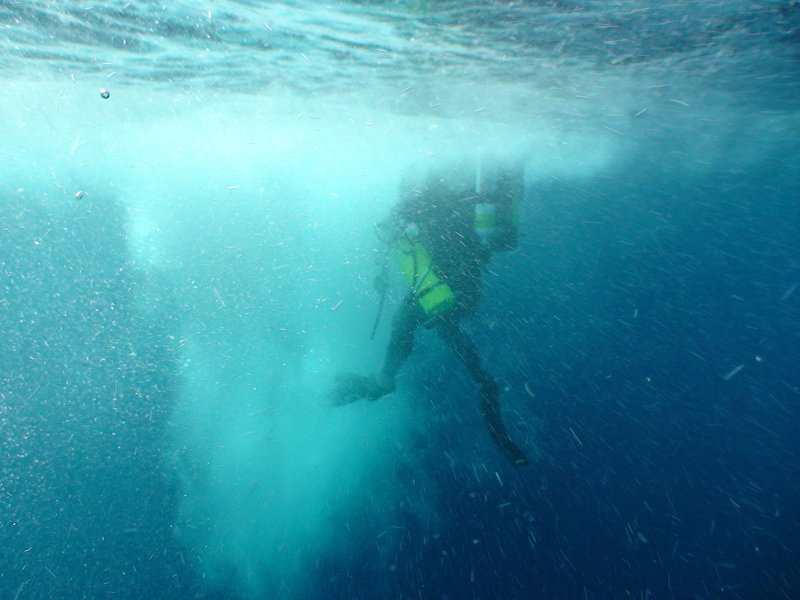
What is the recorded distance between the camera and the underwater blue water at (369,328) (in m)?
8.66

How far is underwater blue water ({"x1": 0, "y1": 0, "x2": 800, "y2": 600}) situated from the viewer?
866cm

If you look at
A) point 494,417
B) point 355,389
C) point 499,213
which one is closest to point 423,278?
point 499,213

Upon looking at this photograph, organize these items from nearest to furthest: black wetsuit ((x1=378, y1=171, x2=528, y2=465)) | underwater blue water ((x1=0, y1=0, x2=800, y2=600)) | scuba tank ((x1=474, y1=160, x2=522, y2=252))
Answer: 1. scuba tank ((x1=474, y1=160, x2=522, y2=252))
2. black wetsuit ((x1=378, y1=171, x2=528, y2=465))
3. underwater blue water ((x1=0, y1=0, x2=800, y2=600))

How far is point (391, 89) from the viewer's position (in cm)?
1149

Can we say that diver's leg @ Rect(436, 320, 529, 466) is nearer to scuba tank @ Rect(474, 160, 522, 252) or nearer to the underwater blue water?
scuba tank @ Rect(474, 160, 522, 252)

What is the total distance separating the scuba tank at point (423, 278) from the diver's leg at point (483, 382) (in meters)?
0.47

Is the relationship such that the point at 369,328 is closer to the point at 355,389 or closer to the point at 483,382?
the point at 355,389

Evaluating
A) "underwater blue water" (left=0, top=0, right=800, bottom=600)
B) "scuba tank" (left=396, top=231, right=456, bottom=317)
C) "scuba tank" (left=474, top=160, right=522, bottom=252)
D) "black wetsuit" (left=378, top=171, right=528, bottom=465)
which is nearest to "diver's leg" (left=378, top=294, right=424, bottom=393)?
"black wetsuit" (left=378, top=171, right=528, bottom=465)

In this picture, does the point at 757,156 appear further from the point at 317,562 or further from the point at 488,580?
the point at 317,562

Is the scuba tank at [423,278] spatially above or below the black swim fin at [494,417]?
above

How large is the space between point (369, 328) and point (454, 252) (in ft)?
86.0

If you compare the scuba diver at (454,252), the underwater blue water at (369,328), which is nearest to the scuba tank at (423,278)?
the scuba diver at (454,252)

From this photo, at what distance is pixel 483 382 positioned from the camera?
7.95 metres

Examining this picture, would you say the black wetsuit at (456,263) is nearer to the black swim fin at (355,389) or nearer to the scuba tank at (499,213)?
the scuba tank at (499,213)
